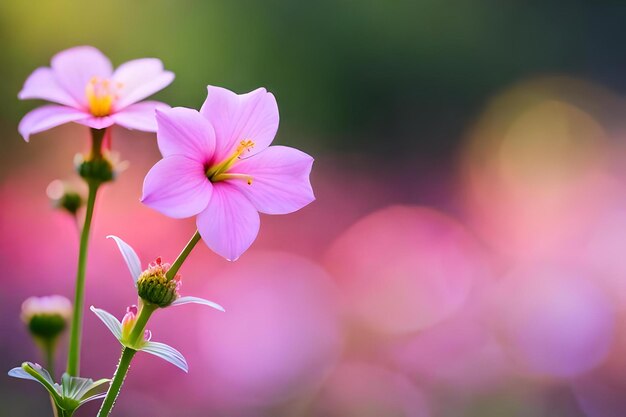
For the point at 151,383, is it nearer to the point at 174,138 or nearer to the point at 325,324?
the point at 325,324

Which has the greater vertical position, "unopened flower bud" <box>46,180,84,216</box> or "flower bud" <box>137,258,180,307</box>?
"unopened flower bud" <box>46,180,84,216</box>

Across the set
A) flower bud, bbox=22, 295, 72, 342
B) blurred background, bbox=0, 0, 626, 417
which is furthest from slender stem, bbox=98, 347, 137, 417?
blurred background, bbox=0, 0, 626, 417

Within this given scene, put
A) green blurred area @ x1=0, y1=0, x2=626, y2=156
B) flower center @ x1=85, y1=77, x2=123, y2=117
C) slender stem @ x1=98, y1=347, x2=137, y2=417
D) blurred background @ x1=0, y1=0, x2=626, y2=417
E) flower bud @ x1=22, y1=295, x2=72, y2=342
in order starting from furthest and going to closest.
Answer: green blurred area @ x1=0, y1=0, x2=626, y2=156
blurred background @ x1=0, y1=0, x2=626, y2=417
flower bud @ x1=22, y1=295, x2=72, y2=342
flower center @ x1=85, y1=77, x2=123, y2=117
slender stem @ x1=98, y1=347, x2=137, y2=417

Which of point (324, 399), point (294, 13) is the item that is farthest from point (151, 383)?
point (294, 13)

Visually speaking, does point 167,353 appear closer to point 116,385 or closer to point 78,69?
point 116,385

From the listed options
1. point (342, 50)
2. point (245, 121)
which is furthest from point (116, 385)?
point (342, 50)

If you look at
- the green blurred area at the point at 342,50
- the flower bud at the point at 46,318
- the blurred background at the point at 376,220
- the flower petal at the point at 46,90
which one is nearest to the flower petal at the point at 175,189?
the flower petal at the point at 46,90

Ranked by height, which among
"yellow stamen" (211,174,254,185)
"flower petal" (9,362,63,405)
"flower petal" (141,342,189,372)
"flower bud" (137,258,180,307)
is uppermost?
"yellow stamen" (211,174,254,185)

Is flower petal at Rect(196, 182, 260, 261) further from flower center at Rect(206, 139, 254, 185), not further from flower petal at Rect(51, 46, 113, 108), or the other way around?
flower petal at Rect(51, 46, 113, 108)
